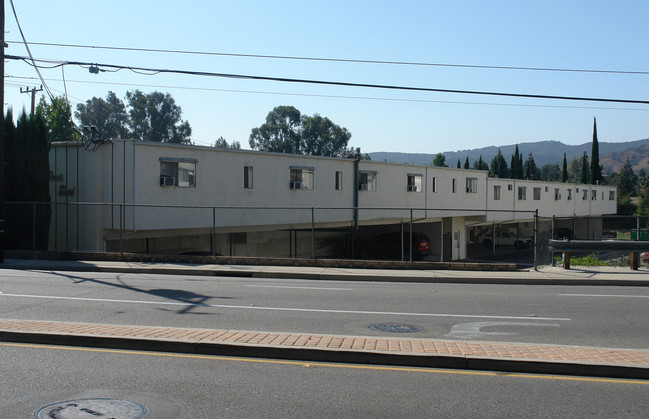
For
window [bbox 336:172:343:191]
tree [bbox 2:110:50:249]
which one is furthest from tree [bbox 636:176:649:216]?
tree [bbox 2:110:50:249]

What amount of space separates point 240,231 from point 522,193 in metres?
31.3

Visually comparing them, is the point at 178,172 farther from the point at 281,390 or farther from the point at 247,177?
the point at 281,390

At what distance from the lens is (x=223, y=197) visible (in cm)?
2692

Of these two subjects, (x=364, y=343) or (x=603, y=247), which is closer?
(x=364, y=343)

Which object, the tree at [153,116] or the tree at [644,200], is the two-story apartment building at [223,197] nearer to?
the tree at [644,200]

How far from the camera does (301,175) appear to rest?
30.8 metres

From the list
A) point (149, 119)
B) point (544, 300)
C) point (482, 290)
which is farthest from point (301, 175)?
point (149, 119)

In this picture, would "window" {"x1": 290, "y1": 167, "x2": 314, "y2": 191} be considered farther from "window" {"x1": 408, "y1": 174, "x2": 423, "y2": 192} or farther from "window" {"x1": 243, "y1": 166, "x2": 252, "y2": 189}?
"window" {"x1": 408, "y1": 174, "x2": 423, "y2": 192}

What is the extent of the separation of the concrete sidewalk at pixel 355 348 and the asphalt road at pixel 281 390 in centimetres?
17

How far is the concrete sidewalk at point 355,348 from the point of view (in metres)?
6.59

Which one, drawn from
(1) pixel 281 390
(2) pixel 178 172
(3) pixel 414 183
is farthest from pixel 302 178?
(1) pixel 281 390

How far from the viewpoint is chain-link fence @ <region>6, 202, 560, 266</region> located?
2172cm

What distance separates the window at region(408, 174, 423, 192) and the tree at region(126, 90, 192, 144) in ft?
208

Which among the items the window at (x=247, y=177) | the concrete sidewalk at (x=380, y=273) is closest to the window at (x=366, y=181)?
the window at (x=247, y=177)
